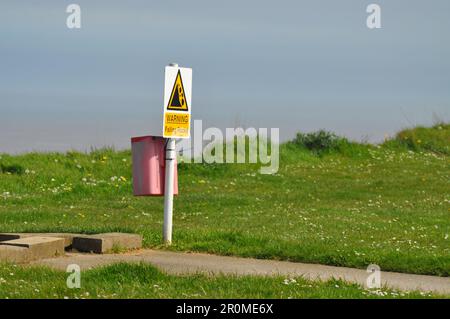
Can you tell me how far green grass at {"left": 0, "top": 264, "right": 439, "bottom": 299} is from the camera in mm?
8188

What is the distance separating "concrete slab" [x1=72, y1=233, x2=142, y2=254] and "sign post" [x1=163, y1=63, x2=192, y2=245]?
586mm

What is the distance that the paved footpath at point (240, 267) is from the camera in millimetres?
9648

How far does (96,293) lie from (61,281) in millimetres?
784

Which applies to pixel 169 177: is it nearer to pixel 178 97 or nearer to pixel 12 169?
pixel 178 97

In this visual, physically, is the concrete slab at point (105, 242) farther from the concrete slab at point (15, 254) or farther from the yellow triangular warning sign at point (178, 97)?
the yellow triangular warning sign at point (178, 97)

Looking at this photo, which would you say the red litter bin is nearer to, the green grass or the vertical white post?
the vertical white post

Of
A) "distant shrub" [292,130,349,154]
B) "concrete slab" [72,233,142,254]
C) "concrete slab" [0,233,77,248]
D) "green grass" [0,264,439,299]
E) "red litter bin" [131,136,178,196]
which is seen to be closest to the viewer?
"green grass" [0,264,439,299]

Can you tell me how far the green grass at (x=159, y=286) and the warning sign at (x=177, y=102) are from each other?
9.83 feet

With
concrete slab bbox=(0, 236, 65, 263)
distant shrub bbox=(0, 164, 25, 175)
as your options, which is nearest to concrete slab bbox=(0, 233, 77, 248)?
concrete slab bbox=(0, 236, 65, 263)

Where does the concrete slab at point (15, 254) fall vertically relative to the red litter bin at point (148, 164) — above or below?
below

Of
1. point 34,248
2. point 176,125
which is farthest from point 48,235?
point 176,125

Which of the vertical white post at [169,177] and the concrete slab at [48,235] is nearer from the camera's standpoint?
the concrete slab at [48,235]

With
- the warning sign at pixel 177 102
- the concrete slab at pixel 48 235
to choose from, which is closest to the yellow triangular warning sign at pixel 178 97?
the warning sign at pixel 177 102

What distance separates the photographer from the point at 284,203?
18969 millimetres
